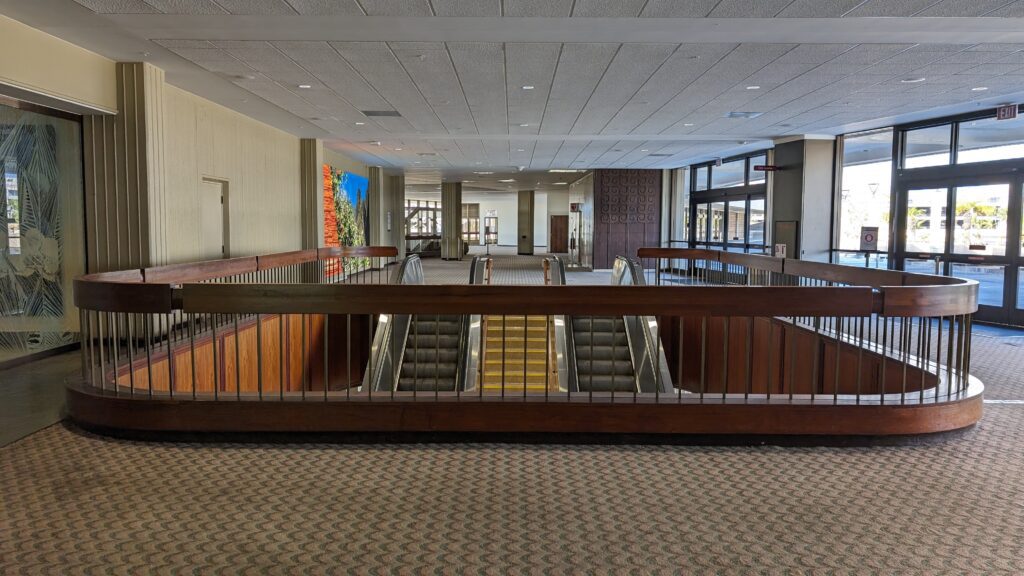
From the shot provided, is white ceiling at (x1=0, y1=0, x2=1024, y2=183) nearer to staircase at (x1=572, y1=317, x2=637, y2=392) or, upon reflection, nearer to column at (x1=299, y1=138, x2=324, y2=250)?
column at (x1=299, y1=138, x2=324, y2=250)

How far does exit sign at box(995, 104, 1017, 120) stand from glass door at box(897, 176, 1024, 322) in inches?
34.6

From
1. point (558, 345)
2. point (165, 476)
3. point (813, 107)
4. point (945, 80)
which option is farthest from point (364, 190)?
point (165, 476)

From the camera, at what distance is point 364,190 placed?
20766 millimetres

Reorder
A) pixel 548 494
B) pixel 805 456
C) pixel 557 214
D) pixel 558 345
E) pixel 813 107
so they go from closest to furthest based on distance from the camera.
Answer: pixel 548 494 → pixel 805 456 → pixel 813 107 → pixel 558 345 → pixel 557 214

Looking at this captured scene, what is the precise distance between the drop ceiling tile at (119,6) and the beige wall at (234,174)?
292 cm

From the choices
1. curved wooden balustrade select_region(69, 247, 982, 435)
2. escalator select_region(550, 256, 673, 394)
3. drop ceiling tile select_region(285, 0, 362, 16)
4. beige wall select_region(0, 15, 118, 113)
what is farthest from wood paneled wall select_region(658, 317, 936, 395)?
beige wall select_region(0, 15, 118, 113)

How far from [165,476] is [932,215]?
11.7 metres

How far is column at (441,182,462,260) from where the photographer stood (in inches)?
1116

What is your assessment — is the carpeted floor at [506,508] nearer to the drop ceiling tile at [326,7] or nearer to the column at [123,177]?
the drop ceiling tile at [326,7]

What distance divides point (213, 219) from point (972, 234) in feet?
37.9

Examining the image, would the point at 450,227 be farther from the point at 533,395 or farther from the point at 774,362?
the point at 533,395

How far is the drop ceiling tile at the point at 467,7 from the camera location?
209 inches

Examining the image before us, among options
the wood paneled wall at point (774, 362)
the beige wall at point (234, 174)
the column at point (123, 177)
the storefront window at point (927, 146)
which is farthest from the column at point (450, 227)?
the column at point (123, 177)

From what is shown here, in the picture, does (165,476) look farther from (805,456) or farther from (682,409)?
(805,456)
